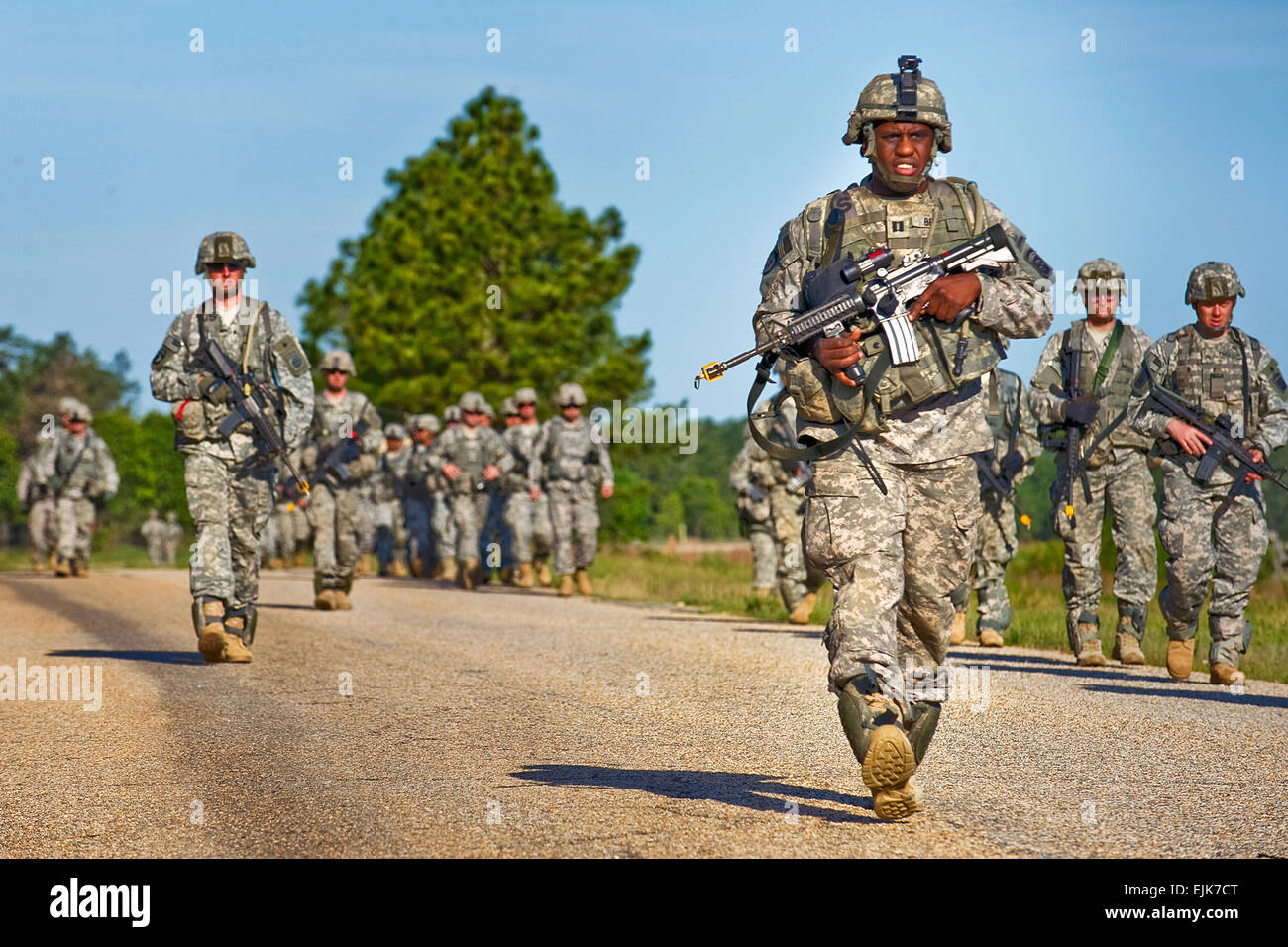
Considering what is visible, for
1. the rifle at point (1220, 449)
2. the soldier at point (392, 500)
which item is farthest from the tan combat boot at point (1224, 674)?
the soldier at point (392, 500)

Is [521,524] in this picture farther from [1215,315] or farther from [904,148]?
[904,148]

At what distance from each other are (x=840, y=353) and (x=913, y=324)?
36cm

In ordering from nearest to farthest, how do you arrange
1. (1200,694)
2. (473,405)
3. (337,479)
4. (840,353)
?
(840,353), (1200,694), (337,479), (473,405)

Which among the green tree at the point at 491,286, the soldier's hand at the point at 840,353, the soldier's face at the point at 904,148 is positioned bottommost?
the soldier's hand at the point at 840,353

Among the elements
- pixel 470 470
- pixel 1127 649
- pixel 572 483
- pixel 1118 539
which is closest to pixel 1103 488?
pixel 1118 539

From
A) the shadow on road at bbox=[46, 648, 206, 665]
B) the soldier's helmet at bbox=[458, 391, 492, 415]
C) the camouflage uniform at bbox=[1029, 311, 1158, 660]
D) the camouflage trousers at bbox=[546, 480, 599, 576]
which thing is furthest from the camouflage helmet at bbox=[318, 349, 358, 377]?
the camouflage uniform at bbox=[1029, 311, 1158, 660]

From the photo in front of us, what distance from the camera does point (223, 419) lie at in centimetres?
1168

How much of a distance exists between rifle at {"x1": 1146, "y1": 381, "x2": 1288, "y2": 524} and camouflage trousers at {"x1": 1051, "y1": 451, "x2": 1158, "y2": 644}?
40.1 inches

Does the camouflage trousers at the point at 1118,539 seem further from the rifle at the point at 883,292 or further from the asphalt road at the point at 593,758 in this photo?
the rifle at the point at 883,292

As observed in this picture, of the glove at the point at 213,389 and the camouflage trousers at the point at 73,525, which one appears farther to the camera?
the camouflage trousers at the point at 73,525

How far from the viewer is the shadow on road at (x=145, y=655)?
1238 cm

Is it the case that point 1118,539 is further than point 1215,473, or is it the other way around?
point 1118,539

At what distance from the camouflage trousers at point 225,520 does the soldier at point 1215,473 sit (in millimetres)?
5847
